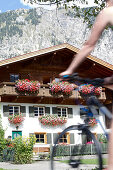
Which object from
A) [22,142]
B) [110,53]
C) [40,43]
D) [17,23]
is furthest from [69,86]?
[17,23]

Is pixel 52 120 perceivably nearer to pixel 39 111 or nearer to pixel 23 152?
pixel 39 111

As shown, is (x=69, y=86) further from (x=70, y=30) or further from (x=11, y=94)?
(x=70, y=30)

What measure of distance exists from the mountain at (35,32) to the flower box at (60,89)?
12101 centimetres

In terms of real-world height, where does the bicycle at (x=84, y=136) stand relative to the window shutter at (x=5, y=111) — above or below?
below

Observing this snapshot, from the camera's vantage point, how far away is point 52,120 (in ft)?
84.4

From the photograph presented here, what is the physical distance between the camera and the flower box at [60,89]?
24672 mm

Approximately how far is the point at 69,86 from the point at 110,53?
371 feet

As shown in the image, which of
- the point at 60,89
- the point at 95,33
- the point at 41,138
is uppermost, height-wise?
the point at 60,89

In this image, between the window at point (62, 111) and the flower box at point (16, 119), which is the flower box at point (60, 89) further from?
the flower box at point (16, 119)

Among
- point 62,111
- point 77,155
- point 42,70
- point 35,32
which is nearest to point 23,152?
point 42,70

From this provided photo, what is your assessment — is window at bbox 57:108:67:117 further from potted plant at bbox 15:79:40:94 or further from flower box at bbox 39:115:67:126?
potted plant at bbox 15:79:40:94

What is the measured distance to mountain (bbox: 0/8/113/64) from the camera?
533 feet

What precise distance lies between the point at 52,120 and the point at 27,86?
3714 mm

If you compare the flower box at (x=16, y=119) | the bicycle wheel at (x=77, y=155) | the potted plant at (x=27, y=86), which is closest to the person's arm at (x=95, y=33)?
the bicycle wheel at (x=77, y=155)
